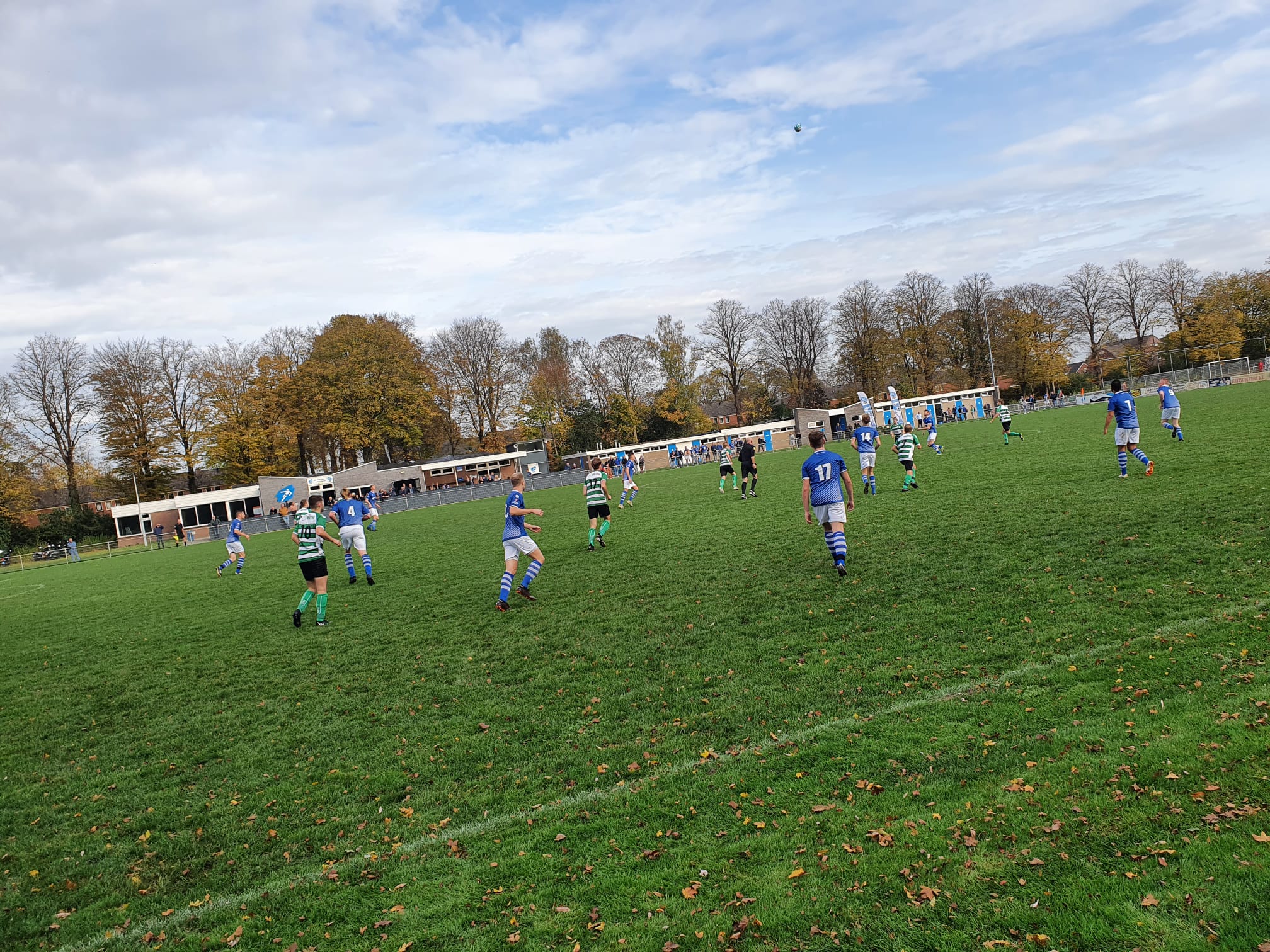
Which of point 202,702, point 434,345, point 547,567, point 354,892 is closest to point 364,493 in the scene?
point 434,345

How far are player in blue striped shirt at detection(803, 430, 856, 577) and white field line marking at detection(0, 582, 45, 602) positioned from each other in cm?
2536

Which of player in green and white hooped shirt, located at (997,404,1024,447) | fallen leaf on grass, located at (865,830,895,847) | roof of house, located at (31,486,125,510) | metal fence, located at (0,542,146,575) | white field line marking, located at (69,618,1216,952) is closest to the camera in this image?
fallen leaf on grass, located at (865,830,895,847)

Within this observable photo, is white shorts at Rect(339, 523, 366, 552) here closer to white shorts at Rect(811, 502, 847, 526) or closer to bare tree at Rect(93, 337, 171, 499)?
white shorts at Rect(811, 502, 847, 526)

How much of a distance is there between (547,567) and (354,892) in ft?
32.5

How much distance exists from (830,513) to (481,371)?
61619mm

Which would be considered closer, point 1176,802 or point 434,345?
point 1176,802

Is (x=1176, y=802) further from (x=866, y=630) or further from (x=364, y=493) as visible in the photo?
(x=364, y=493)

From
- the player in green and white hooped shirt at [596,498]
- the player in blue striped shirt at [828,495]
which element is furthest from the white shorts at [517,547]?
the player in green and white hooped shirt at [596,498]

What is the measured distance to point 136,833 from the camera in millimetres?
Answer: 5227

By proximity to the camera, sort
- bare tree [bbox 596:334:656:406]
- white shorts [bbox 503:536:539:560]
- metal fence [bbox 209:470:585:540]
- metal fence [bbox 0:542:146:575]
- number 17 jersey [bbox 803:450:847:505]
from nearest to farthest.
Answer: number 17 jersey [bbox 803:450:847:505]
white shorts [bbox 503:536:539:560]
metal fence [bbox 0:542:146:575]
metal fence [bbox 209:470:585:540]
bare tree [bbox 596:334:656:406]

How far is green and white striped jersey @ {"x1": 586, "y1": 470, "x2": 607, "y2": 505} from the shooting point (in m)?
15.4

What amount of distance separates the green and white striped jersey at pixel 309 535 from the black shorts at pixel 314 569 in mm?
40

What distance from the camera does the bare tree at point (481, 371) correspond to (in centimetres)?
6769

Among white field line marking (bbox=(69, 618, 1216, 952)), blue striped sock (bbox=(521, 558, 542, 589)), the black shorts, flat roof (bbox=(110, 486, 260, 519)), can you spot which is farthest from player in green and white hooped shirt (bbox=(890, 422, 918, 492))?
flat roof (bbox=(110, 486, 260, 519))
